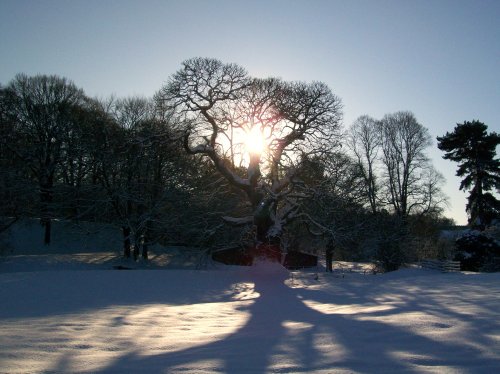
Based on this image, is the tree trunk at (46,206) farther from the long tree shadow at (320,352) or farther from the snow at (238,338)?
the long tree shadow at (320,352)

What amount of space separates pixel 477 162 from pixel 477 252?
1002 cm

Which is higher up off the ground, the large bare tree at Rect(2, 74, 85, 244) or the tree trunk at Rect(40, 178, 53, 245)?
the large bare tree at Rect(2, 74, 85, 244)

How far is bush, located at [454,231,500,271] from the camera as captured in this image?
75.2ft

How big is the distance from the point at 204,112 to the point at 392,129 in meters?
24.6

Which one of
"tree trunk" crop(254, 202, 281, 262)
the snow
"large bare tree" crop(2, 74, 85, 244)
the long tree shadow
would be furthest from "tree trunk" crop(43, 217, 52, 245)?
the long tree shadow

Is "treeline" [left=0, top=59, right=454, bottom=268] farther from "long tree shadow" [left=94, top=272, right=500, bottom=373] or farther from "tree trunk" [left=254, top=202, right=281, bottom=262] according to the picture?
"long tree shadow" [left=94, top=272, right=500, bottom=373]

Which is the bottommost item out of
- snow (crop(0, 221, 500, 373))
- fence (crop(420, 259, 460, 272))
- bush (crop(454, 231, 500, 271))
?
snow (crop(0, 221, 500, 373))

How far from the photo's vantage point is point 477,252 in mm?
23516

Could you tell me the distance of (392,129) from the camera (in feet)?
125

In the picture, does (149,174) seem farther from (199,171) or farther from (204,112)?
(204,112)

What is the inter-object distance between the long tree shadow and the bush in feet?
63.9

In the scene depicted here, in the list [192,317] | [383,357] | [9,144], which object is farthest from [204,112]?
[9,144]

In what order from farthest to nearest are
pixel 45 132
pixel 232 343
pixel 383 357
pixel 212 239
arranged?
pixel 45 132 < pixel 212 239 < pixel 232 343 < pixel 383 357

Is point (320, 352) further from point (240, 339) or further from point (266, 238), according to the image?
point (266, 238)
